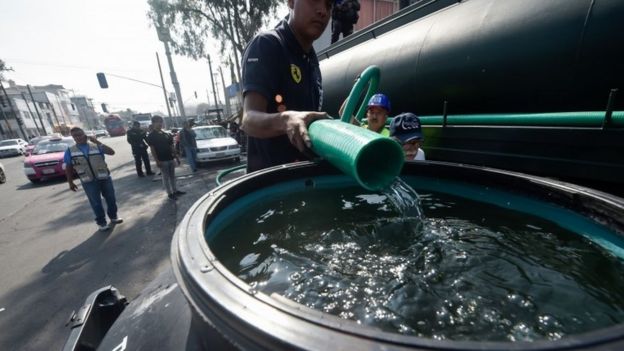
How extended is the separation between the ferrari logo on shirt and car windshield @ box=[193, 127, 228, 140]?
34.0ft

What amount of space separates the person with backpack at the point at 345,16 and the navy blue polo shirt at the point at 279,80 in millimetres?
5514

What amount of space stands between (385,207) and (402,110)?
8.79ft

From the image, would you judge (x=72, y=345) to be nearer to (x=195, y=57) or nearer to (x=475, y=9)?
(x=475, y=9)

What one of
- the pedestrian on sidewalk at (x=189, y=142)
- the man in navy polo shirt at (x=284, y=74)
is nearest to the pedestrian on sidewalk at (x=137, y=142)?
the pedestrian on sidewalk at (x=189, y=142)

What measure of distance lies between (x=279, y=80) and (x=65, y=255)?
4.94 metres

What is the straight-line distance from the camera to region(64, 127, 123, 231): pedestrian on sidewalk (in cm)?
512

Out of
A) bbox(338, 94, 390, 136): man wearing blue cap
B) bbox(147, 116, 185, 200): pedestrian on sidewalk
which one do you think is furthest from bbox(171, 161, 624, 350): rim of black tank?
bbox(147, 116, 185, 200): pedestrian on sidewalk

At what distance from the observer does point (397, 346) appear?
0.53m

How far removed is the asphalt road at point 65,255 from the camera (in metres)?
3.01

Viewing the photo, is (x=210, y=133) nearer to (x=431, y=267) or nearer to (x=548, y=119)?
(x=548, y=119)

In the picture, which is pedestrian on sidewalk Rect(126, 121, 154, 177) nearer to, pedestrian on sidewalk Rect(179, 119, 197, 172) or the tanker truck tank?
pedestrian on sidewalk Rect(179, 119, 197, 172)

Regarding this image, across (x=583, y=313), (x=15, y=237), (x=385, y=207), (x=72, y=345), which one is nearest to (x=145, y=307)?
(x=72, y=345)

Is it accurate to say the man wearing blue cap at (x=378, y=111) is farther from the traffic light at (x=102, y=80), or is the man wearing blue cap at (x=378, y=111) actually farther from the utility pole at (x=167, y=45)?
the traffic light at (x=102, y=80)

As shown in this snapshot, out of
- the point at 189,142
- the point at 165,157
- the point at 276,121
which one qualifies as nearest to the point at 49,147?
the point at 189,142
